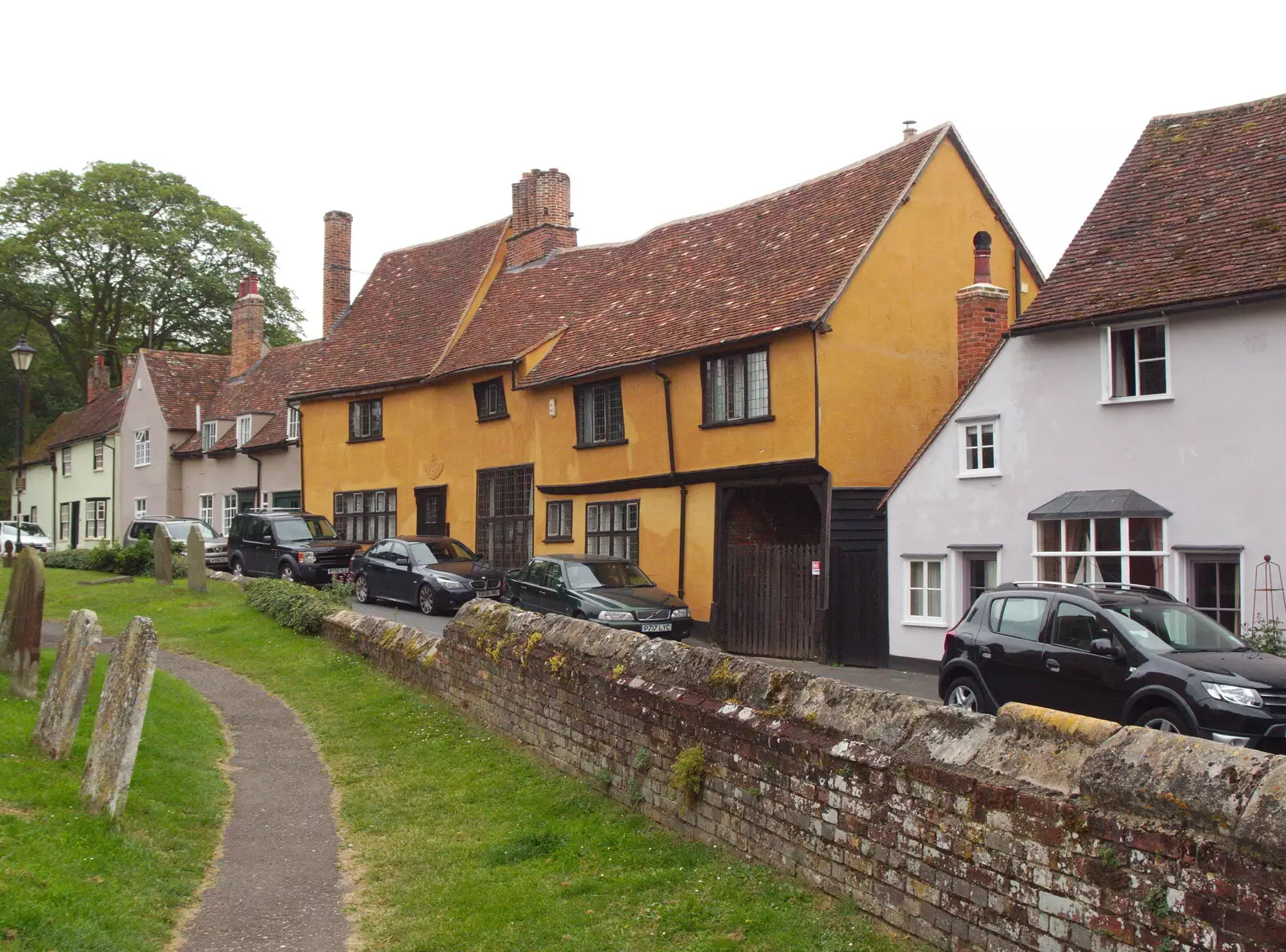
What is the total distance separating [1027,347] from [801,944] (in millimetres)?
14197

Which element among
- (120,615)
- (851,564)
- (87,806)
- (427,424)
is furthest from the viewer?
(427,424)

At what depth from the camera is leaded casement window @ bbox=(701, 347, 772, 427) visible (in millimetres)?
22797

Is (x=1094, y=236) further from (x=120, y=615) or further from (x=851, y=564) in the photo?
(x=120, y=615)

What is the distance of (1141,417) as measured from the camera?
682 inches

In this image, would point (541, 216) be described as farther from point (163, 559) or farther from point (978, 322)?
point (978, 322)

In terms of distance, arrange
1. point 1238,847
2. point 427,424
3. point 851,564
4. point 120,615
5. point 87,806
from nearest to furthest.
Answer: point 1238,847
point 87,806
point 851,564
point 120,615
point 427,424

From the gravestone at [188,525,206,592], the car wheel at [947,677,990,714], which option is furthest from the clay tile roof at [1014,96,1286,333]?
the gravestone at [188,525,206,592]

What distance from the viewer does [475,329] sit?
33281 millimetres

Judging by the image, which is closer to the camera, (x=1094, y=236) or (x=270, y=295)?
(x=1094, y=236)

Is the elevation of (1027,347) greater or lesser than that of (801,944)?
greater

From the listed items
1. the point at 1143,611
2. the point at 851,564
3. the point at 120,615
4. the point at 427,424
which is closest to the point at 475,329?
the point at 427,424

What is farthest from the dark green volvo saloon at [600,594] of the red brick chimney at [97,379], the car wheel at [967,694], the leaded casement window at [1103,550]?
the red brick chimney at [97,379]

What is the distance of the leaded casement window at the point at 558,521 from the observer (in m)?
28.2

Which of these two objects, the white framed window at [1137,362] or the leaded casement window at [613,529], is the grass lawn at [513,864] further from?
the leaded casement window at [613,529]
